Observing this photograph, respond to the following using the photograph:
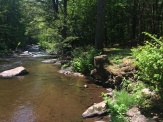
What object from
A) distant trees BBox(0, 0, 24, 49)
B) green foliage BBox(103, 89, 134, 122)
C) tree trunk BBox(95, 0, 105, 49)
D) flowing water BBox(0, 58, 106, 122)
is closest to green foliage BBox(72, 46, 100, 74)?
flowing water BBox(0, 58, 106, 122)

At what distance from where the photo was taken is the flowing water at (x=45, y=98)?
766cm

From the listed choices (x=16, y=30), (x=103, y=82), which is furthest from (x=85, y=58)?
(x=16, y=30)

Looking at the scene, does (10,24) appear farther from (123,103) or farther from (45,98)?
(123,103)

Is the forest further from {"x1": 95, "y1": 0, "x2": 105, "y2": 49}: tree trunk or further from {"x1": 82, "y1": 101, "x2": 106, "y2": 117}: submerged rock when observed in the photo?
{"x1": 82, "y1": 101, "x2": 106, "y2": 117}: submerged rock

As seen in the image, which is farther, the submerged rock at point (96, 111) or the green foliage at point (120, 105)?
the submerged rock at point (96, 111)

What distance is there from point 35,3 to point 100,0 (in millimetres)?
7938

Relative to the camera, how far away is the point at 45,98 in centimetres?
970

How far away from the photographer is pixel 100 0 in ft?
51.2

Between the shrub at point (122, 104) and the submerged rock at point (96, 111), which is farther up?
the shrub at point (122, 104)

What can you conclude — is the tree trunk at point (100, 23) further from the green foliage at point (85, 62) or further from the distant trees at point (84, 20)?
the distant trees at point (84, 20)

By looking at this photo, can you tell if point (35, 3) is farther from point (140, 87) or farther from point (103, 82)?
point (140, 87)

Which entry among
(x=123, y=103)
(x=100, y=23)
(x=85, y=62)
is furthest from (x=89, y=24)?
(x=123, y=103)

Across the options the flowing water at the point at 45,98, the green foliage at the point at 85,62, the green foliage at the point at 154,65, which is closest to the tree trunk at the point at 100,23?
the green foliage at the point at 85,62

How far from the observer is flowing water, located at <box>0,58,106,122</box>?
766 cm
